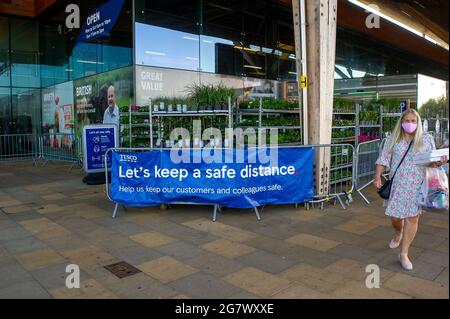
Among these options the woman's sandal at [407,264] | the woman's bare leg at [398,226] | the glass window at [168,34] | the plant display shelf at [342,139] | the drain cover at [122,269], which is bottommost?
the drain cover at [122,269]

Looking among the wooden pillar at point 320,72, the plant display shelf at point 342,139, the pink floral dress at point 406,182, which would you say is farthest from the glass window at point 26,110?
the pink floral dress at point 406,182

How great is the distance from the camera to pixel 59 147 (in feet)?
50.7

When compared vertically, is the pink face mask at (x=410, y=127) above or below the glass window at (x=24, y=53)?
below

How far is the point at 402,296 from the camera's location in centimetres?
354

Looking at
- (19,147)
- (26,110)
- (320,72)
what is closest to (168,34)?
(320,72)

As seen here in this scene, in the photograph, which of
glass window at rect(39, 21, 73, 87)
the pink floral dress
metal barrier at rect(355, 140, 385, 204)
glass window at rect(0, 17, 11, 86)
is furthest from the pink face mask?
glass window at rect(0, 17, 11, 86)

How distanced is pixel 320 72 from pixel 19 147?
13707mm

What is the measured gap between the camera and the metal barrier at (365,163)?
26.9 ft

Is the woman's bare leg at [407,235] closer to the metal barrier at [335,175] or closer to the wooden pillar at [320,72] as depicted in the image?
the metal barrier at [335,175]

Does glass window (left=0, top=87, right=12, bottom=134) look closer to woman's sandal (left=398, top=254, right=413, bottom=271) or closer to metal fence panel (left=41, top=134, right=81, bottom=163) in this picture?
metal fence panel (left=41, top=134, right=81, bottom=163)

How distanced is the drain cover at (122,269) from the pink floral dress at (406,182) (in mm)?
2902

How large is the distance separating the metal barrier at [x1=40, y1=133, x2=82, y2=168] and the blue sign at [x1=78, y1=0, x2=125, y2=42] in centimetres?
401
